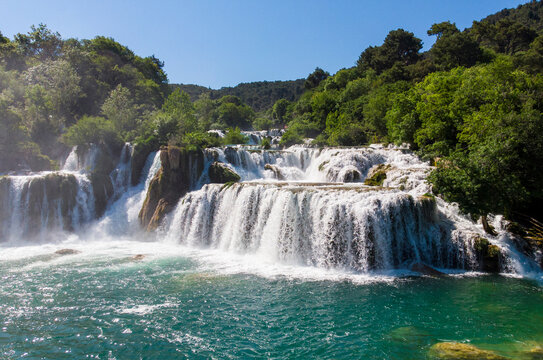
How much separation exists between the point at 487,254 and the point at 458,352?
24.4 feet

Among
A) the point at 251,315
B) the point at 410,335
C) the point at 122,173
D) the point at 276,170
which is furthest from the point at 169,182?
the point at 410,335

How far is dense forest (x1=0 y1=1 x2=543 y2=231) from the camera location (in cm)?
1366

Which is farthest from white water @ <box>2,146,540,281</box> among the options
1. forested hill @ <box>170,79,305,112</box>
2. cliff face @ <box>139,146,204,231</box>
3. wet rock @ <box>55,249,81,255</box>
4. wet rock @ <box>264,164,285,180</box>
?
forested hill @ <box>170,79,305,112</box>

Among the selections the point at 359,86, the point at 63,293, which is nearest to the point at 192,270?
the point at 63,293

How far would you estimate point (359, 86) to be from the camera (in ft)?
141

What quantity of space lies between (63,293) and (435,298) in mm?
12942

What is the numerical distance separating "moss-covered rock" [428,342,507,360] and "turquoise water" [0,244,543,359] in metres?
0.26

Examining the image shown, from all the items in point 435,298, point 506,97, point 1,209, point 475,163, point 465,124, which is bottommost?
point 435,298

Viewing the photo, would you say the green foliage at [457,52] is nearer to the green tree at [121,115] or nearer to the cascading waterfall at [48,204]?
the green tree at [121,115]

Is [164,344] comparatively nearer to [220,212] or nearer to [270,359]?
[270,359]

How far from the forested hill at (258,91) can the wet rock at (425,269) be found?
355ft

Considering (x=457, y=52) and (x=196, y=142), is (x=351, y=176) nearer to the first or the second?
(x=196, y=142)

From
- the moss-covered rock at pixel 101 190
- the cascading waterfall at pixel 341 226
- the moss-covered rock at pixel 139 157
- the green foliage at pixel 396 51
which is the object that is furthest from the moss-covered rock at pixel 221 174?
the green foliage at pixel 396 51

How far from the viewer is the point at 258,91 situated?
141m
